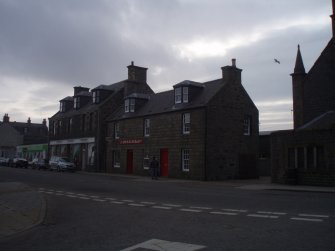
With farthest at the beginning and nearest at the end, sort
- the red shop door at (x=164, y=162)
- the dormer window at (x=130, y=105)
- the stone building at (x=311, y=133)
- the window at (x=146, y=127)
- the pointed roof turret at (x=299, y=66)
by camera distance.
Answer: the dormer window at (x=130, y=105)
the window at (x=146, y=127)
the red shop door at (x=164, y=162)
the pointed roof turret at (x=299, y=66)
the stone building at (x=311, y=133)

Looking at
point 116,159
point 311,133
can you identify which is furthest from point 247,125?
point 116,159

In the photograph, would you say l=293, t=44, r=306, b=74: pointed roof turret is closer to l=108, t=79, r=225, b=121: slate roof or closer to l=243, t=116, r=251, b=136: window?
l=243, t=116, r=251, b=136: window

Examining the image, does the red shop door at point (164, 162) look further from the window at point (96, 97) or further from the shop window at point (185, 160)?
the window at point (96, 97)

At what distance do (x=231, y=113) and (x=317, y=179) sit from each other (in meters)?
11.4

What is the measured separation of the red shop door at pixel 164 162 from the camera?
115 ft

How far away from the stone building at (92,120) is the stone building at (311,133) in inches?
802

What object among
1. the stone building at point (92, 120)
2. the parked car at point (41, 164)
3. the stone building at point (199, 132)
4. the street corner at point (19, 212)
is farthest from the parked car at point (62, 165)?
the street corner at point (19, 212)

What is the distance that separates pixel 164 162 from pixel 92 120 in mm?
15231

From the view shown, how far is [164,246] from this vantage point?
7.91 m

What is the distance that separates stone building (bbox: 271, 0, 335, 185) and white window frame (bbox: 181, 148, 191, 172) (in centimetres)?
774

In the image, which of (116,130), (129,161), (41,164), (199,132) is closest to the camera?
(199,132)

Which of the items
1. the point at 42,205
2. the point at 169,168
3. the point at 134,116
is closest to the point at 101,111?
the point at 134,116

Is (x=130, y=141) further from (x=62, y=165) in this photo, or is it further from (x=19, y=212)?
Answer: (x=19, y=212)

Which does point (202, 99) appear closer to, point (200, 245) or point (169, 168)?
point (169, 168)
